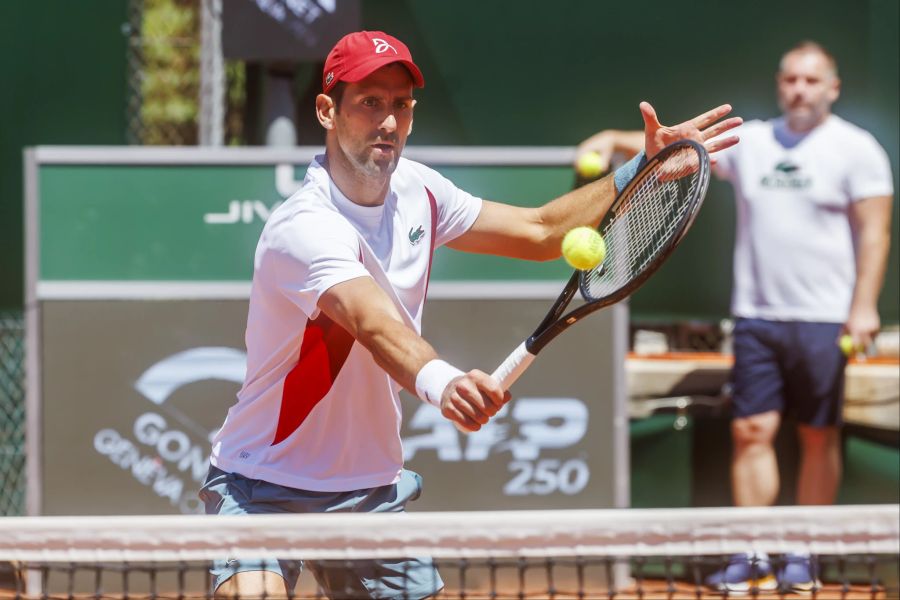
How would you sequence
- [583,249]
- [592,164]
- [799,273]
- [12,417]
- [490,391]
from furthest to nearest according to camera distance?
[12,417] < [799,273] < [592,164] < [583,249] < [490,391]

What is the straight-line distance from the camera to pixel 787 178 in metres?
5.16

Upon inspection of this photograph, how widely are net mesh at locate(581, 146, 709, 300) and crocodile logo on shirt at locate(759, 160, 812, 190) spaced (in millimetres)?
1919

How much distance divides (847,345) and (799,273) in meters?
0.32

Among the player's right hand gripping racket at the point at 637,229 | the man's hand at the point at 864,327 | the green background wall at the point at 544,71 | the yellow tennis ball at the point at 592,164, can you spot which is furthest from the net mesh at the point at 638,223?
the green background wall at the point at 544,71

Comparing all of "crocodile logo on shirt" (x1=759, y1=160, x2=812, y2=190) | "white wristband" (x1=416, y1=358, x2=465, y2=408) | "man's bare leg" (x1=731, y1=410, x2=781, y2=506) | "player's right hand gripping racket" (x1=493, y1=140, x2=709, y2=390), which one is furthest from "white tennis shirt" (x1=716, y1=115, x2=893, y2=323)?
"white wristband" (x1=416, y1=358, x2=465, y2=408)

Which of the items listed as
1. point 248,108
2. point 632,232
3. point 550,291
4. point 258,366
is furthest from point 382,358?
point 248,108

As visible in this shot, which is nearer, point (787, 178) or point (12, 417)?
point (787, 178)

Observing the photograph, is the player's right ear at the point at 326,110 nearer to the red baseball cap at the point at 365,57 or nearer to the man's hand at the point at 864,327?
the red baseball cap at the point at 365,57

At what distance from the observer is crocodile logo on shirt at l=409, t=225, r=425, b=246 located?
309 cm

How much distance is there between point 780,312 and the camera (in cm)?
516

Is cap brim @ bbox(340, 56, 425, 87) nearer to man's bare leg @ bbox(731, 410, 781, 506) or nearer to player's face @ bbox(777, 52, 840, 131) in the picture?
player's face @ bbox(777, 52, 840, 131)

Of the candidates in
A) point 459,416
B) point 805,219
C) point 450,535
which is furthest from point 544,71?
point 459,416

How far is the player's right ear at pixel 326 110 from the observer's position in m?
3.09

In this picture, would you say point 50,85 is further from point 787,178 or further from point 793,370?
point 793,370
